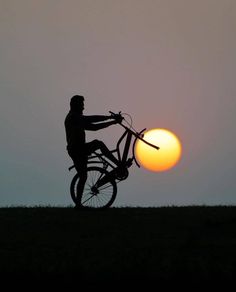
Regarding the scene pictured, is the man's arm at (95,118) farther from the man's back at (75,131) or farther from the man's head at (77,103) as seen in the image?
the man's head at (77,103)

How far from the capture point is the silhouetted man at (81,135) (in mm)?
19344

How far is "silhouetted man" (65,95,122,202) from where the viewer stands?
19344 millimetres
